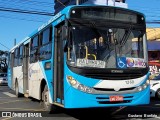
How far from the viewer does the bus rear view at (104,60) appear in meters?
9.39

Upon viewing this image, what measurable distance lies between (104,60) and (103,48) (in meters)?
0.35

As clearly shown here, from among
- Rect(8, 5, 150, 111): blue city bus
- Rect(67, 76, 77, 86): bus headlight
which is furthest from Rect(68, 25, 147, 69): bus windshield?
Rect(67, 76, 77, 86): bus headlight

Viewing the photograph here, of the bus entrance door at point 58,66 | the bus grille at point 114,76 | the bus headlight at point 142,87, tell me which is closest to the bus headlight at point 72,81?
the bus grille at point 114,76

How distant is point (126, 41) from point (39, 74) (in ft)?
13.7

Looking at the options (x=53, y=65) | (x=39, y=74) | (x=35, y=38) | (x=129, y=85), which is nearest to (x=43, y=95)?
(x=39, y=74)

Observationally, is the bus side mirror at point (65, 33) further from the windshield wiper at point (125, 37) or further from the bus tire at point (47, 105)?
the bus tire at point (47, 105)

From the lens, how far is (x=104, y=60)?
31.7 feet

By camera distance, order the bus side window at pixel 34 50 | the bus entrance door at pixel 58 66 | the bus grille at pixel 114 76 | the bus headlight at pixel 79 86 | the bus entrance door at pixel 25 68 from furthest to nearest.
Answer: the bus entrance door at pixel 25 68 → the bus side window at pixel 34 50 → the bus entrance door at pixel 58 66 → the bus grille at pixel 114 76 → the bus headlight at pixel 79 86

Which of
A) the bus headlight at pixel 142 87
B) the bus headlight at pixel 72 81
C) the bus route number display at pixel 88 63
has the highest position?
the bus route number display at pixel 88 63

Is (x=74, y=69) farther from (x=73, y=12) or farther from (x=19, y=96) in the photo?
(x=19, y=96)

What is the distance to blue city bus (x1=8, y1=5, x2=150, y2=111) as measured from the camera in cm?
941

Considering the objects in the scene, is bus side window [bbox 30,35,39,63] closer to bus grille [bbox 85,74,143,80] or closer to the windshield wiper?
the windshield wiper

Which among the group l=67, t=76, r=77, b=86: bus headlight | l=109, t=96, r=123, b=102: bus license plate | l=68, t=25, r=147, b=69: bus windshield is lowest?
l=109, t=96, r=123, b=102: bus license plate

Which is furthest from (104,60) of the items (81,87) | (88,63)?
(81,87)
